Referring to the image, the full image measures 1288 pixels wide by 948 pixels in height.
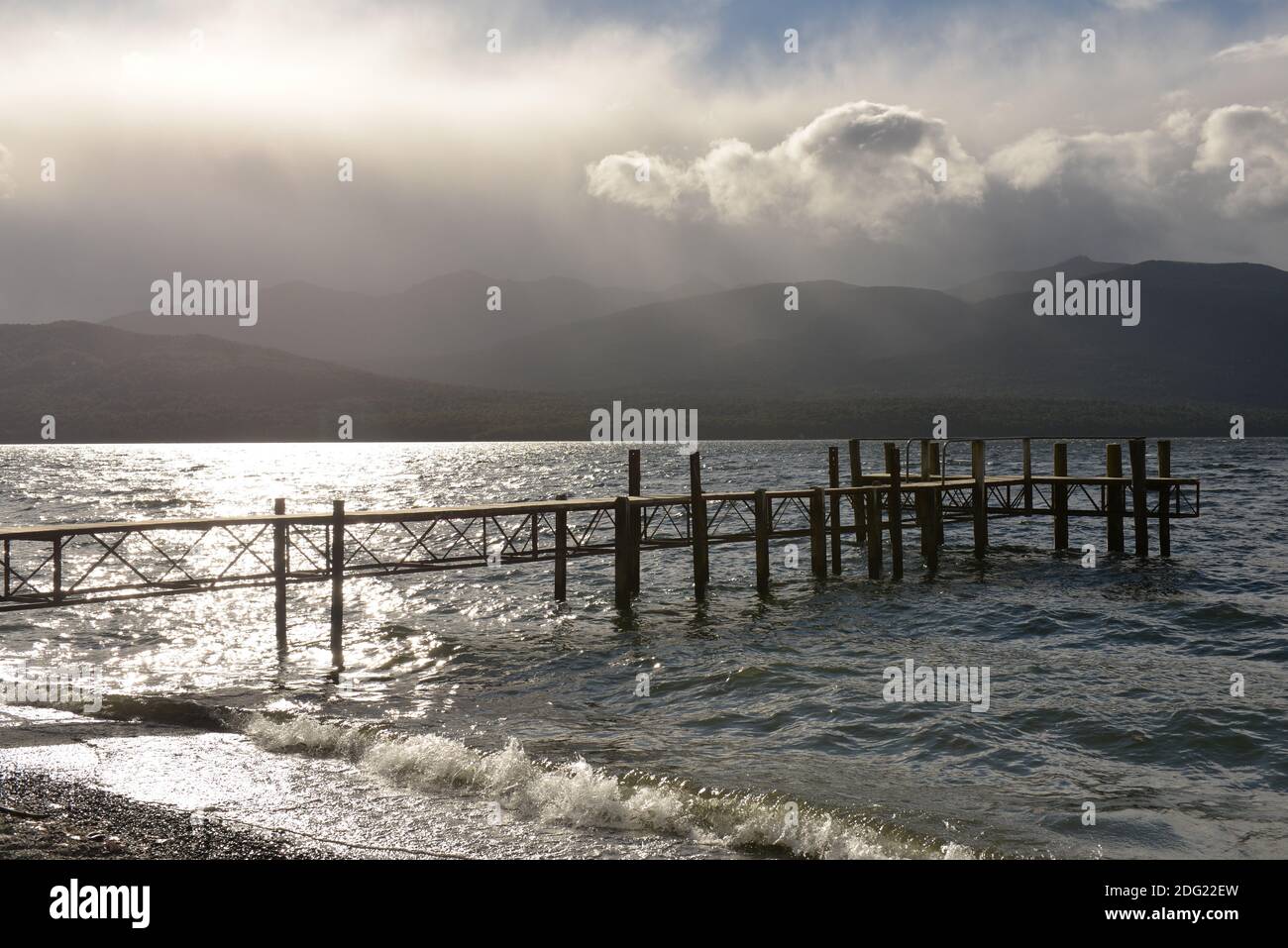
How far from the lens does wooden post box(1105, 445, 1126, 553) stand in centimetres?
3572

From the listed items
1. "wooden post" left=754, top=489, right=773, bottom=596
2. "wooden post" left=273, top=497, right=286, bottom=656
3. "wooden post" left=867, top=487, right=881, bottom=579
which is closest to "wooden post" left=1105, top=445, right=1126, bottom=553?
"wooden post" left=867, top=487, right=881, bottom=579

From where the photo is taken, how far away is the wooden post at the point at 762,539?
26766 millimetres

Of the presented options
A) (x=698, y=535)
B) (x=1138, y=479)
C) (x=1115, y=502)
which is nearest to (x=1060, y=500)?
(x=1115, y=502)

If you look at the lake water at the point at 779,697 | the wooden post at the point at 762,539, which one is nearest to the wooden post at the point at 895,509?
the lake water at the point at 779,697

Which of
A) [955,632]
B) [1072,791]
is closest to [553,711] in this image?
[1072,791]

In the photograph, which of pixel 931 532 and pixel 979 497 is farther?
pixel 979 497

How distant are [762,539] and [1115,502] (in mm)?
16624

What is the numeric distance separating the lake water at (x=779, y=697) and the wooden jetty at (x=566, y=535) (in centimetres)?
142

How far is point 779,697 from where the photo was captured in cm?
1744

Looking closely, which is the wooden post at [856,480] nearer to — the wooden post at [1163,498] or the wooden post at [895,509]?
the wooden post at [895,509]

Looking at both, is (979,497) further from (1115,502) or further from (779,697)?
(779,697)

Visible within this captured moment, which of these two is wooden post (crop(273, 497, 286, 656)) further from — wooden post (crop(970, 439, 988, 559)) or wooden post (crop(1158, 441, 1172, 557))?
wooden post (crop(1158, 441, 1172, 557))
